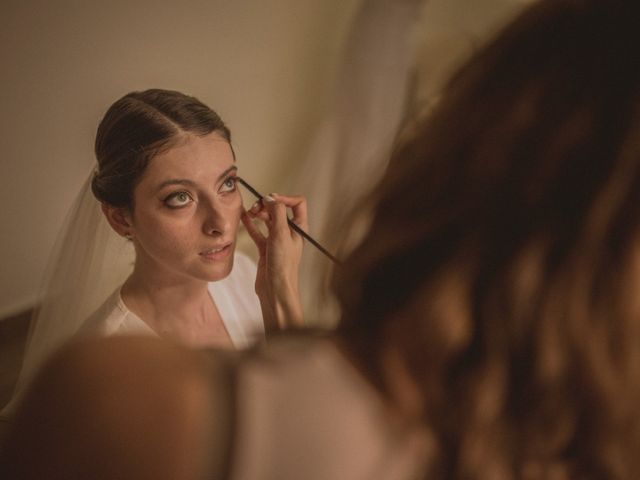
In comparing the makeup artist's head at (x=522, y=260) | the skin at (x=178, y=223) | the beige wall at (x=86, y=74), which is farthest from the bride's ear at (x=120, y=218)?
the makeup artist's head at (x=522, y=260)

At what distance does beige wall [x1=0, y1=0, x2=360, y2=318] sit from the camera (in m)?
1.02

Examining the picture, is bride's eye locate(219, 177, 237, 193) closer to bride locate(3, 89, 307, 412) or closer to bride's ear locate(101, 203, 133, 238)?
bride locate(3, 89, 307, 412)

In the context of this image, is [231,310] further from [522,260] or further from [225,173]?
[522,260]

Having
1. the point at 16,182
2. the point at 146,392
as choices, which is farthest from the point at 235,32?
the point at 146,392

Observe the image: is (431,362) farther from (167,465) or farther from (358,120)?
(358,120)

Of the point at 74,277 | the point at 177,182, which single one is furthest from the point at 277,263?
the point at 74,277

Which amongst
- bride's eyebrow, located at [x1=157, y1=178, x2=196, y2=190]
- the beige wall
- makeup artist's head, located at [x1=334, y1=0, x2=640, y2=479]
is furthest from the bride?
makeup artist's head, located at [x1=334, y1=0, x2=640, y2=479]

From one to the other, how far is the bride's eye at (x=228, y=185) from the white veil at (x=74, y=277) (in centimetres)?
27

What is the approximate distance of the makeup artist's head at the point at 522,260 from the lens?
0.28m

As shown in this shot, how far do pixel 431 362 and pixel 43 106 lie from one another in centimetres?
104

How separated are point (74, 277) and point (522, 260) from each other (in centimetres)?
97

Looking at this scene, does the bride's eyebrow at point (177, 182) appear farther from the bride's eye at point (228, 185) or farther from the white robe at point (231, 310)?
the white robe at point (231, 310)

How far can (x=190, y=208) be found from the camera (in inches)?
34.7

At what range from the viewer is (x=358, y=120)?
1.45m
